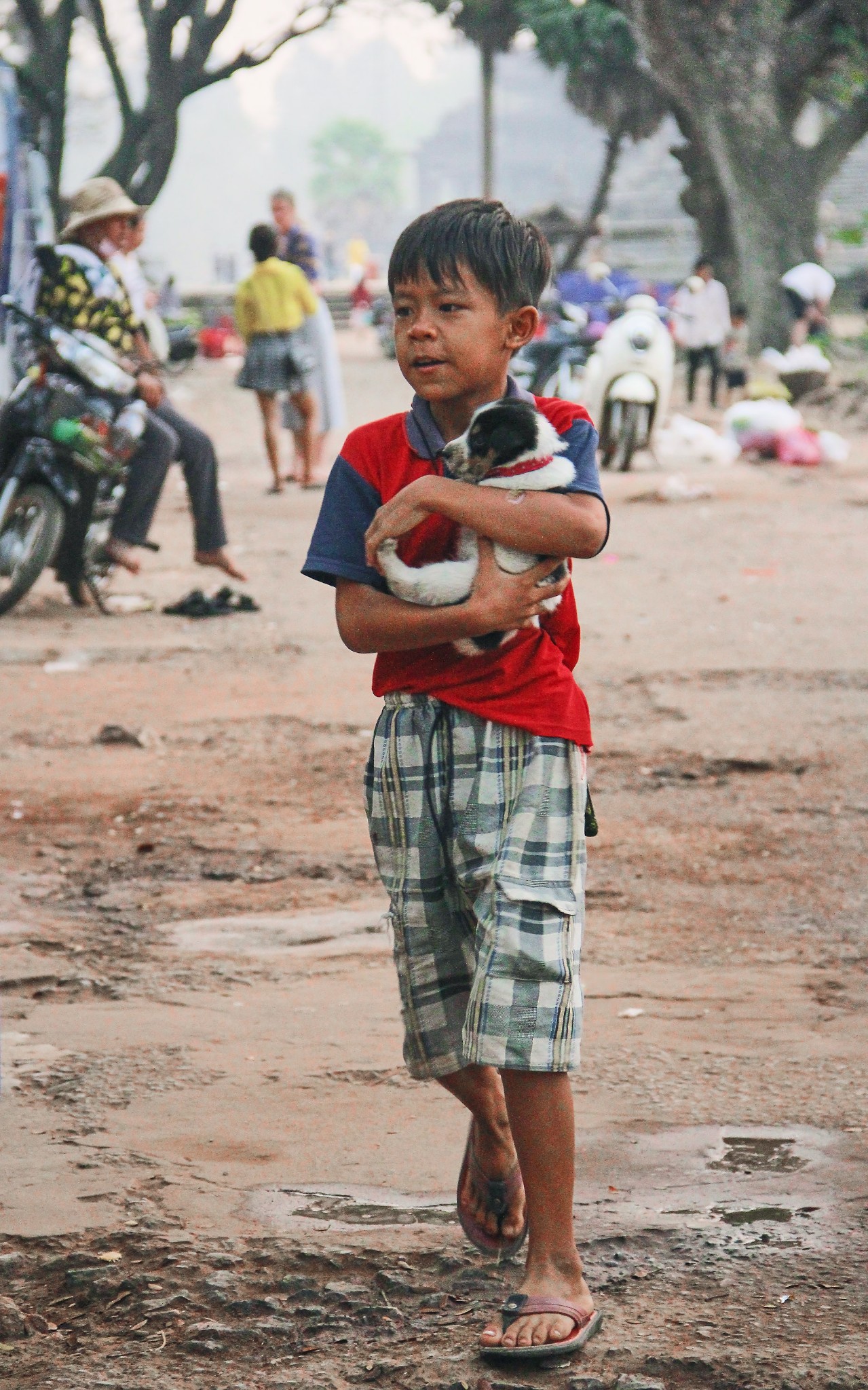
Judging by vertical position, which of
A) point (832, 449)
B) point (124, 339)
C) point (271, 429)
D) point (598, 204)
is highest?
point (598, 204)

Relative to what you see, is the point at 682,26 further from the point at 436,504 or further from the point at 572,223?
the point at 436,504

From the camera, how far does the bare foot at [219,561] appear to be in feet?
26.6

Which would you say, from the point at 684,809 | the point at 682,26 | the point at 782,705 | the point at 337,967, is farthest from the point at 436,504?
the point at 682,26

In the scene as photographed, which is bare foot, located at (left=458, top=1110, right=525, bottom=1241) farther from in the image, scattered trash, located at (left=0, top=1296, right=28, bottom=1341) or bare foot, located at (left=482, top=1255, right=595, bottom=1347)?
scattered trash, located at (left=0, top=1296, right=28, bottom=1341)

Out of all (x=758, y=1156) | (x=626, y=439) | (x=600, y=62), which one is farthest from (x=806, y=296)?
(x=758, y=1156)

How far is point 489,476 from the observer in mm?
2250

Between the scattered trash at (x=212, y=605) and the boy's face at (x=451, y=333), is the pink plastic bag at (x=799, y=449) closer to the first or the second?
the scattered trash at (x=212, y=605)

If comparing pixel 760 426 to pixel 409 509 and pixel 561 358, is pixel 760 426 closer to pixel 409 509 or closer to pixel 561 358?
pixel 561 358

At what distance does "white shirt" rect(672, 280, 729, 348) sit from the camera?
18500mm

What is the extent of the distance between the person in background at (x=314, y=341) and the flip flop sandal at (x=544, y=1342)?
983cm

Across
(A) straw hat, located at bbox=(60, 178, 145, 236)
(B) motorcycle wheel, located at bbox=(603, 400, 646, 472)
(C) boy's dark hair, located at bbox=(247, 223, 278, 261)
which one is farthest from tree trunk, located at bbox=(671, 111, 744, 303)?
(A) straw hat, located at bbox=(60, 178, 145, 236)

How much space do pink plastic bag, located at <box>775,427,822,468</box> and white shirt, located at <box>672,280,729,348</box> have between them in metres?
4.45

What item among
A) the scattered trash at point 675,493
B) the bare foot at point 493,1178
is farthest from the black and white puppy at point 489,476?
the scattered trash at point 675,493

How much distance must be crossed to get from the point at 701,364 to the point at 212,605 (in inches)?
514
